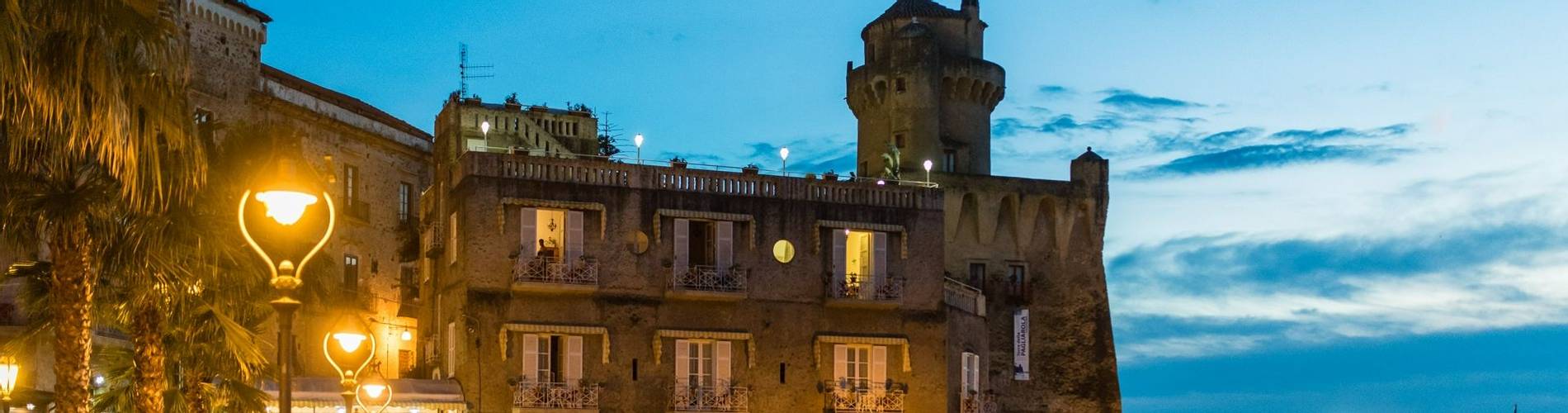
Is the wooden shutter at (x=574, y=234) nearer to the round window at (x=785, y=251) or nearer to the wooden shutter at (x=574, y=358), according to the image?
the wooden shutter at (x=574, y=358)

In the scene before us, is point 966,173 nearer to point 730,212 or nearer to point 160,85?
point 730,212

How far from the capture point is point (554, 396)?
48.8 metres

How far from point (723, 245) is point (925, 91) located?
19614mm

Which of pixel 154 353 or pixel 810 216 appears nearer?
pixel 154 353

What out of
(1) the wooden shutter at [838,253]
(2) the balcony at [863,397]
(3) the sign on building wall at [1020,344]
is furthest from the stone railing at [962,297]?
(3) the sign on building wall at [1020,344]

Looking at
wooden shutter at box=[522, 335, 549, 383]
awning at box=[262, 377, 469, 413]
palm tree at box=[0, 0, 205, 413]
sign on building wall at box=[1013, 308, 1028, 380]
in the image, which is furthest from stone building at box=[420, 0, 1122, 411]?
palm tree at box=[0, 0, 205, 413]

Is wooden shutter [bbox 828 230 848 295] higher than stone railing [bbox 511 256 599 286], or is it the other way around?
wooden shutter [bbox 828 230 848 295]

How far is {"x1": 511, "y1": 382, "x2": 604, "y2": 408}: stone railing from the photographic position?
48.5m

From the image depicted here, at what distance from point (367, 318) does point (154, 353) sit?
27.2 metres

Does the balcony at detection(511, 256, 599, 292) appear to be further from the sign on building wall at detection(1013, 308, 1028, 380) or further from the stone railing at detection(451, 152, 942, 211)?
the sign on building wall at detection(1013, 308, 1028, 380)

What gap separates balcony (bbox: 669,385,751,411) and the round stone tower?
18914 mm

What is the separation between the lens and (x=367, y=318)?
5728 centimetres

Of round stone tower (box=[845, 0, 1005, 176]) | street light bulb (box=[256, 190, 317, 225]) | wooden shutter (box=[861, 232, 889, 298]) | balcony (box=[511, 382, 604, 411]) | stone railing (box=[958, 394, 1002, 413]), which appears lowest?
stone railing (box=[958, 394, 1002, 413])

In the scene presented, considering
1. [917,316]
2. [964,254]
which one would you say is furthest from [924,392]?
[964,254]
